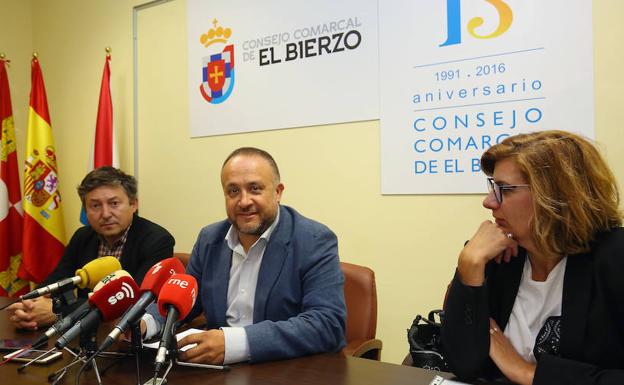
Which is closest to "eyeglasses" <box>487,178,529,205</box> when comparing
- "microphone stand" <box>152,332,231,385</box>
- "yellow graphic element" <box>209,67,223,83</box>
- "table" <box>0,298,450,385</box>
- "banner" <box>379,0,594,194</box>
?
"table" <box>0,298,450,385</box>

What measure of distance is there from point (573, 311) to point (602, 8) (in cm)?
165

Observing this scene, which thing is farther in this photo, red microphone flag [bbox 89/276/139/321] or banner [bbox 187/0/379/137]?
banner [bbox 187/0/379/137]

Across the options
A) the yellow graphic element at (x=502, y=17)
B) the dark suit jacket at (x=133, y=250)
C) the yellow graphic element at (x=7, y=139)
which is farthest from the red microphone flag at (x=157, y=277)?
the yellow graphic element at (x=7, y=139)

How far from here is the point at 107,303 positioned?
1301mm

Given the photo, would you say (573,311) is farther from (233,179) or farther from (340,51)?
(340,51)

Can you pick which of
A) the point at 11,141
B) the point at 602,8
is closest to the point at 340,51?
the point at 602,8

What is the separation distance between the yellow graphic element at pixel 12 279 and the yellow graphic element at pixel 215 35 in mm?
2536

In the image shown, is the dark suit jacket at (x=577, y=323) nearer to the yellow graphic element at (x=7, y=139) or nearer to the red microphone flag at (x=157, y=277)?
the red microphone flag at (x=157, y=277)

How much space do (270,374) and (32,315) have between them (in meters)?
1.20

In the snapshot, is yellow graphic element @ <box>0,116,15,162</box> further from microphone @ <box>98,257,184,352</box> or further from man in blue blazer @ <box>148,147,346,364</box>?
microphone @ <box>98,257,184,352</box>

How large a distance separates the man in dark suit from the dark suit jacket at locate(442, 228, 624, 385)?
1.75 metres

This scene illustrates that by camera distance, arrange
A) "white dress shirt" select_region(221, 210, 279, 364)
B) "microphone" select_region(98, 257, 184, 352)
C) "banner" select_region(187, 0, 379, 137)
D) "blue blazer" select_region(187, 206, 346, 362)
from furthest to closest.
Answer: "banner" select_region(187, 0, 379, 137) < "white dress shirt" select_region(221, 210, 279, 364) < "blue blazer" select_region(187, 206, 346, 362) < "microphone" select_region(98, 257, 184, 352)

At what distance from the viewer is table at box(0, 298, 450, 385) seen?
4.21 feet

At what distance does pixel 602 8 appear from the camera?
225cm
